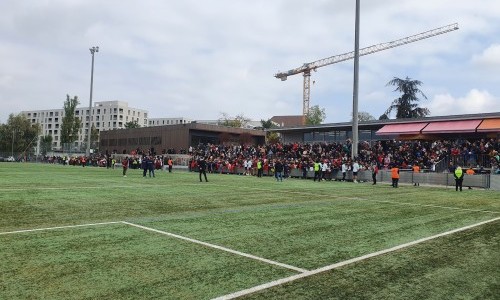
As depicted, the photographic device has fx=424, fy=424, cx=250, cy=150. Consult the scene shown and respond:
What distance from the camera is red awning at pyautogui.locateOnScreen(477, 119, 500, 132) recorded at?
102 ft

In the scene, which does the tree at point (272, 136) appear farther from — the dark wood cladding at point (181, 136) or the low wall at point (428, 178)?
the low wall at point (428, 178)

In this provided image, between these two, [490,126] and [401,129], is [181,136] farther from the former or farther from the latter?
[490,126]

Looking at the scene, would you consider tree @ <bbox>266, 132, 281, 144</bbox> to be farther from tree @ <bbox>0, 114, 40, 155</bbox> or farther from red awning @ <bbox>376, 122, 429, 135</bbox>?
tree @ <bbox>0, 114, 40, 155</bbox>

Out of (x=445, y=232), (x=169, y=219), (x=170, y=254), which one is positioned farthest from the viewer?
(x=169, y=219)

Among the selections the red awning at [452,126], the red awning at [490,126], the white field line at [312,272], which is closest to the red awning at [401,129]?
the red awning at [452,126]

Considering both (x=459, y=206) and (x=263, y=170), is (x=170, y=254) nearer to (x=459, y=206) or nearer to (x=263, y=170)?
(x=459, y=206)

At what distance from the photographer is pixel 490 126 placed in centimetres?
3144

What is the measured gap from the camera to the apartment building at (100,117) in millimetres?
156212

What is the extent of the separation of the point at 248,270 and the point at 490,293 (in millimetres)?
3164

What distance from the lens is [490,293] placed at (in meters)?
5.36

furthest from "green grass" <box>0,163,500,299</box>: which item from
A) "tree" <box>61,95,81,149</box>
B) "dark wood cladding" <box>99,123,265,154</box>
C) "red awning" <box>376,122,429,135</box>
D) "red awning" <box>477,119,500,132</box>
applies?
"tree" <box>61,95,81,149</box>

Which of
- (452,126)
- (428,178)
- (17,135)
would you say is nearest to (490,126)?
(452,126)

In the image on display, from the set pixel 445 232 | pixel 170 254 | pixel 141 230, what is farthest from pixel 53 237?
pixel 445 232

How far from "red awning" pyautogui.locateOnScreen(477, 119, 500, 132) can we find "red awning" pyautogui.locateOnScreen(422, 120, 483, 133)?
39cm
